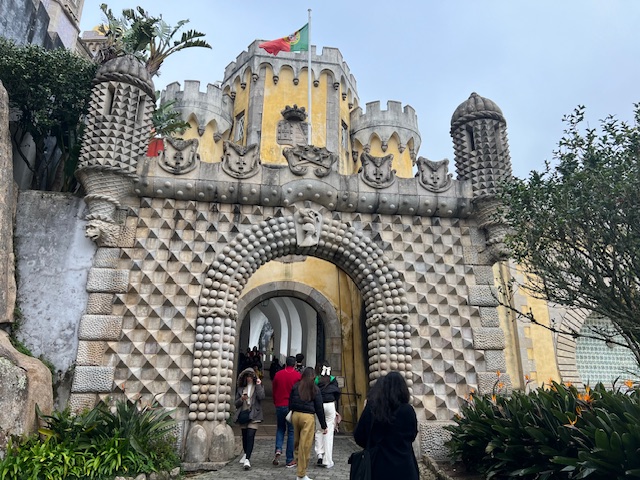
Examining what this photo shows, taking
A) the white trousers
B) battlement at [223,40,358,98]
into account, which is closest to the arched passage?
the white trousers

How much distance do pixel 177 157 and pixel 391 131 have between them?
12610 millimetres

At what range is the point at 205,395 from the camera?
7855mm

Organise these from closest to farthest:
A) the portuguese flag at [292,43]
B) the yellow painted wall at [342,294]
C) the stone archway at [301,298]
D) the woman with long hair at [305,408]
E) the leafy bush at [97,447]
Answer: the leafy bush at [97,447] < the woman with long hair at [305,408] < the yellow painted wall at [342,294] < the stone archway at [301,298] < the portuguese flag at [292,43]

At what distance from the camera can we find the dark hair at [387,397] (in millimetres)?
3958

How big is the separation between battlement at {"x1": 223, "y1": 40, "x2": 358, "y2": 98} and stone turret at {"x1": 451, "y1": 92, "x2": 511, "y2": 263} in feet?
32.2

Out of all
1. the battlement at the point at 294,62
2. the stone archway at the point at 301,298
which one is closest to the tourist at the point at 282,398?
the stone archway at the point at 301,298

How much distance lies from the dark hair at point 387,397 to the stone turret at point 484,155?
6212 mm

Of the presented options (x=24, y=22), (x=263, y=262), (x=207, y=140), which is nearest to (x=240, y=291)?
(x=263, y=262)

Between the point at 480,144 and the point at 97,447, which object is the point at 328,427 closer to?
the point at 97,447

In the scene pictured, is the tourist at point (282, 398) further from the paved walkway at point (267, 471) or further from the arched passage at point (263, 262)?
the arched passage at point (263, 262)

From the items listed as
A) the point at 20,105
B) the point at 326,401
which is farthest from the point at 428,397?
the point at 20,105

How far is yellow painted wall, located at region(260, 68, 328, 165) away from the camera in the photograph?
58.3 ft

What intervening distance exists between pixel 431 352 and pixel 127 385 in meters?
5.45

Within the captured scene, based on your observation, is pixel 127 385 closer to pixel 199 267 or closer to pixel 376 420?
pixel 199 267
